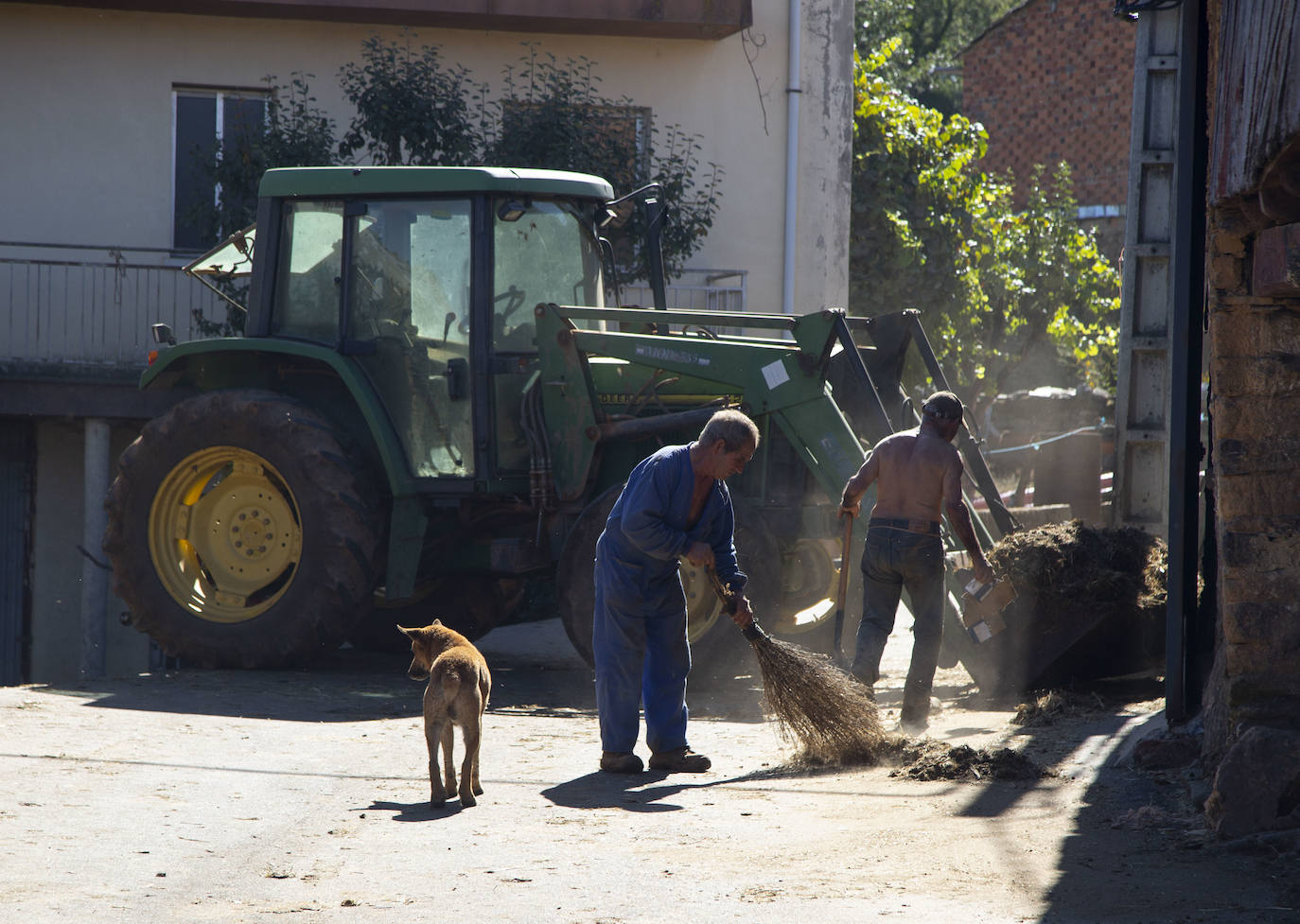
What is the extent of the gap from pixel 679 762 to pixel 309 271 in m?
4.43

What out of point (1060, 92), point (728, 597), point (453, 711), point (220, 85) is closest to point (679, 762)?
point (728, 597)

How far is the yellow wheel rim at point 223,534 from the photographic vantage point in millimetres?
9320

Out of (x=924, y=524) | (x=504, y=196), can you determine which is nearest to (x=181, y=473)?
(x=504, y=196)

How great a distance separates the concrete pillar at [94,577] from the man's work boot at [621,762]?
7.78 metres

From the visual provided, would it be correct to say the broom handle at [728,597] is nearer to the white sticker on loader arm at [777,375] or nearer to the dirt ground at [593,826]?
→ the dirt ground at [593,826]

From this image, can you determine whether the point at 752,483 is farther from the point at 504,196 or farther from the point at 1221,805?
the point at 1221,805

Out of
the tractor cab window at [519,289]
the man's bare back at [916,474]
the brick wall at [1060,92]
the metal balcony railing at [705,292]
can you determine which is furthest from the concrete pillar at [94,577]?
the brick wall at [1060,92]

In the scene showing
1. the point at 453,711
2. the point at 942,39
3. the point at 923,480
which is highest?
the point at 942,39

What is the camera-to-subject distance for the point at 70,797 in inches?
228

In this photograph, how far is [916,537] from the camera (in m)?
7.42

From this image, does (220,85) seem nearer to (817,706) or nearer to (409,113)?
(409,113)

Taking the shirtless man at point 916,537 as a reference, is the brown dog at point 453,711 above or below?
below

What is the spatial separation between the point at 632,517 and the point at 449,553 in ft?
10.9

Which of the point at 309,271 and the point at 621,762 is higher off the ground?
the point at 309,271
